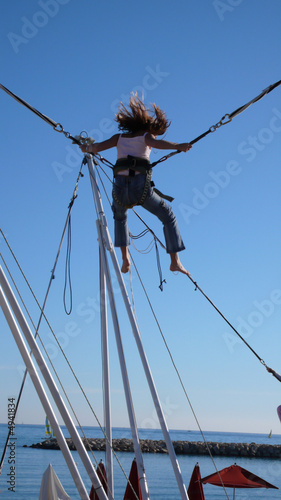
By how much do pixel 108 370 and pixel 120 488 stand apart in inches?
2120

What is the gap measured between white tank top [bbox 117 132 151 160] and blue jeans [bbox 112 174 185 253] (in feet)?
0.96

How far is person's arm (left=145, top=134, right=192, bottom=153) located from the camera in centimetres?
820

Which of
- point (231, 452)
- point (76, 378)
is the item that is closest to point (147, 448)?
point (231, 452)

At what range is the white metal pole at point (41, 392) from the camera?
26.7 ft

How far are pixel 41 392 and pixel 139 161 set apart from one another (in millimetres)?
3168

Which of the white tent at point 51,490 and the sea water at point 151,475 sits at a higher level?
the sea water at point 151,475

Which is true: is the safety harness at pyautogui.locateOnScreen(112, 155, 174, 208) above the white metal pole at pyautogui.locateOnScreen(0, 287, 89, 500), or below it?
above

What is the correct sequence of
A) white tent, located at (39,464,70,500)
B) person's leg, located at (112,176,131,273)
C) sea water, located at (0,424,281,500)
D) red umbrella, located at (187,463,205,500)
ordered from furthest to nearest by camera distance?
1. sea water, located at (0,424,281,500)
2. red umbrella, located at (187,463,205,500)
3. white tent, located at (39,464,70,500)
4. person's leg, located at (112,176,131,273)

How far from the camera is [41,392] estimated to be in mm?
8156

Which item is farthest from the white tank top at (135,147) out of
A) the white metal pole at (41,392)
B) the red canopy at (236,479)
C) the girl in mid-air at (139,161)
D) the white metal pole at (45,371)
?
the red canopy at (236,479)

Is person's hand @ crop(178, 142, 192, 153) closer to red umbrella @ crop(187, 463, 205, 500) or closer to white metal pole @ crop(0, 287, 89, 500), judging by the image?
white metal pole @ crop(0, 287, 89, 500)

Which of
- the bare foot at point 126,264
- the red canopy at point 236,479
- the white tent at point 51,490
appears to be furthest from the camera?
the red canopy at point 236,479

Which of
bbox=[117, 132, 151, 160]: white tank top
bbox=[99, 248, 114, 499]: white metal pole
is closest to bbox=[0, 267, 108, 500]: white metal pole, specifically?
bbox=[117, 132, 151, 160]: white tank top

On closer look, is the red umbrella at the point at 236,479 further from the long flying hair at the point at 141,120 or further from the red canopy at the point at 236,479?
the long flying hair at the point at 141,120
